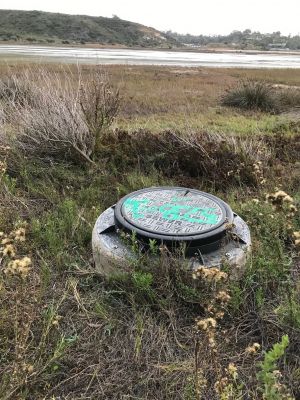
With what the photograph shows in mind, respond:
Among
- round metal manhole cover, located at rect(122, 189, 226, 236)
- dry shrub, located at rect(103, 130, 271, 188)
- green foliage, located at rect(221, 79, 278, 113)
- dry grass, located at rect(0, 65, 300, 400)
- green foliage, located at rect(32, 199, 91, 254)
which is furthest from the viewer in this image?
green foliage, located at rect(221, 79, 278, 113)

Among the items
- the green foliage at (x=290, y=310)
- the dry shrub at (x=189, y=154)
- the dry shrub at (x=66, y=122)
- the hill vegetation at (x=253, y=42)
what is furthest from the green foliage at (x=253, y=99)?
the hill vegetation at (x=253, y=42)

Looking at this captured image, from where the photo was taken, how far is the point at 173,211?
3203 millimetres

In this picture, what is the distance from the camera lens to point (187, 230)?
114 inches

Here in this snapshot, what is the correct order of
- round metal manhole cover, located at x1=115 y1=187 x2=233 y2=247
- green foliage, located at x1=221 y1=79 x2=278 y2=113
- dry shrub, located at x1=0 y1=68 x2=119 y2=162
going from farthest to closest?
green foliage, located at x1=221 y1=79 x2=278 y2=113, dry shrub, located at x1=0 y1=68 x2=119 y2=162, round metal manhole cover, located at x1=115 y1=187 x2=233 y2=247

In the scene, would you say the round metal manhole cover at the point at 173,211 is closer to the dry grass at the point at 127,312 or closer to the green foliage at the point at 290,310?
the dry grass at the point at 127,312

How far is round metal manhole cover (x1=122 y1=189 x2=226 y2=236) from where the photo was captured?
9.62 ft

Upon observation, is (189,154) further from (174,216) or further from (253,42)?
(253,42)

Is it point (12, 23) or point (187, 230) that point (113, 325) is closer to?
point (187, 230)

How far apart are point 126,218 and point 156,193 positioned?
0.61m

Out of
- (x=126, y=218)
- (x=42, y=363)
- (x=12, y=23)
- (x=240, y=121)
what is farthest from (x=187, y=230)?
(x=12, y=23)

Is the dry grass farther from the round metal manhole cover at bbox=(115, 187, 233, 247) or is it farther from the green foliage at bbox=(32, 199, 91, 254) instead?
the round metal manhole cover at bbox=(115, 187, 233, 247)

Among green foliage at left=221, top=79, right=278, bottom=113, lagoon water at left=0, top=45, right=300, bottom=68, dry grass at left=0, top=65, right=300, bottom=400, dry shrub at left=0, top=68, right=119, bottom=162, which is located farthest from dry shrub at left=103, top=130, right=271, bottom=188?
lagoon water at left=0, top=45, right=300, bottom=68

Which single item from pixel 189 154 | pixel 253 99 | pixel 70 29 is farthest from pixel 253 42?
pixel 189 154

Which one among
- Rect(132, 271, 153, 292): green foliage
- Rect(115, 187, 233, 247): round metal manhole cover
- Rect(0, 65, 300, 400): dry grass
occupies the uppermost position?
Rect(115, 187, 233, 247): round metal manhole cover
